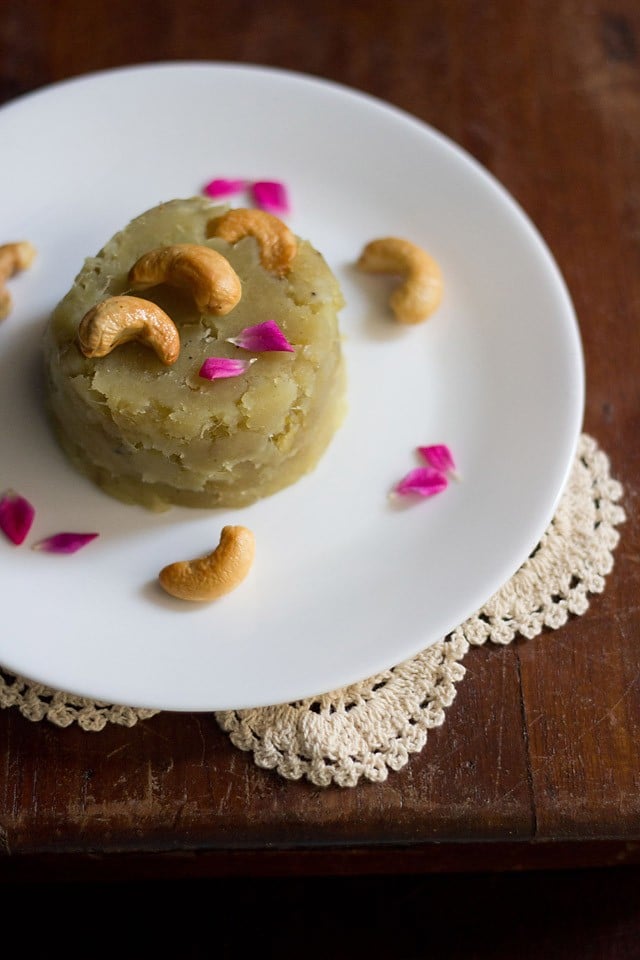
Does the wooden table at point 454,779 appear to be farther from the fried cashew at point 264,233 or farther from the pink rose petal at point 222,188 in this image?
the fried cashew at point 264,233

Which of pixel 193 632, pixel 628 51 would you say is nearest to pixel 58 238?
pixel 193 632

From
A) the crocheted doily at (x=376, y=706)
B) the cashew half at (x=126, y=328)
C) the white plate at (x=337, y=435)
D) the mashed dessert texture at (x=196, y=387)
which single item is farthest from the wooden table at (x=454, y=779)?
the cashew half at (x=126, y=328)

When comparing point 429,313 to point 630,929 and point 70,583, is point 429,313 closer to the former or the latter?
point 70,583

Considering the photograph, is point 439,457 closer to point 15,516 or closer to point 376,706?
point 376,706

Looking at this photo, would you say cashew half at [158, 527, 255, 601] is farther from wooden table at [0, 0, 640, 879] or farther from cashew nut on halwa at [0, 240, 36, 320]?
cashew nut on halwa at [0, 240, 36, 320]

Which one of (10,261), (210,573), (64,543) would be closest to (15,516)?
(64,543)

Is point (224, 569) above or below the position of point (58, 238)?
below
